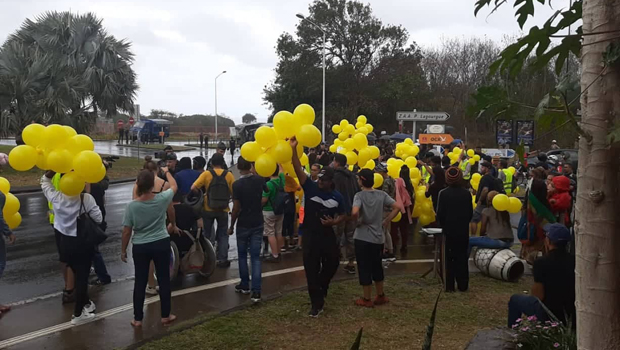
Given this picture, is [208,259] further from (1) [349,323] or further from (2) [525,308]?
(2) [525,308]

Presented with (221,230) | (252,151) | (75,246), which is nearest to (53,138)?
(75,246)

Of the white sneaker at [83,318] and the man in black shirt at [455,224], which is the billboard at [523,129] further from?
the white sneaker at [83,318]

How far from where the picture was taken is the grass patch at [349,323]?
5137 millimetres

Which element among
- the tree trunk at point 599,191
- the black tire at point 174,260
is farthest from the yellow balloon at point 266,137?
the tree trunk at point 599,191

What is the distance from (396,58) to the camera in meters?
38.6

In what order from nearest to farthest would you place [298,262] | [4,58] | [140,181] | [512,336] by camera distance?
[512,336] < [140,181] < [298,262] < [4,58]

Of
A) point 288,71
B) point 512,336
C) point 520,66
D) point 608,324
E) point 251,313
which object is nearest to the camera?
point 608,324

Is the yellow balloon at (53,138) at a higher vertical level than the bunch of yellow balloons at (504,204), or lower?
higher

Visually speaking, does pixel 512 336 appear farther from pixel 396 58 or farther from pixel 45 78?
pixel 396 58

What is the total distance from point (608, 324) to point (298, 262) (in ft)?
22.1

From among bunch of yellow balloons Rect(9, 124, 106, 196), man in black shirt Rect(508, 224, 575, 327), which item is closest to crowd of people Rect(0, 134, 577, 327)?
man in black shirt Rect(508, 224, 575, 327)

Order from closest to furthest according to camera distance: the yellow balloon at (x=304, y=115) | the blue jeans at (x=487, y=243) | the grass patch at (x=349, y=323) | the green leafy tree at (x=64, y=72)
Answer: the grass patch at (x=349, y=323), the yellow balloon at (x=304, y=115), the blue jeans at (x=487, y=243), the green leafy tree at (x=64, y=72)

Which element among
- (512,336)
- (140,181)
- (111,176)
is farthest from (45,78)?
(512,336)

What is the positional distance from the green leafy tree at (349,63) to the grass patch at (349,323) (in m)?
30.6
